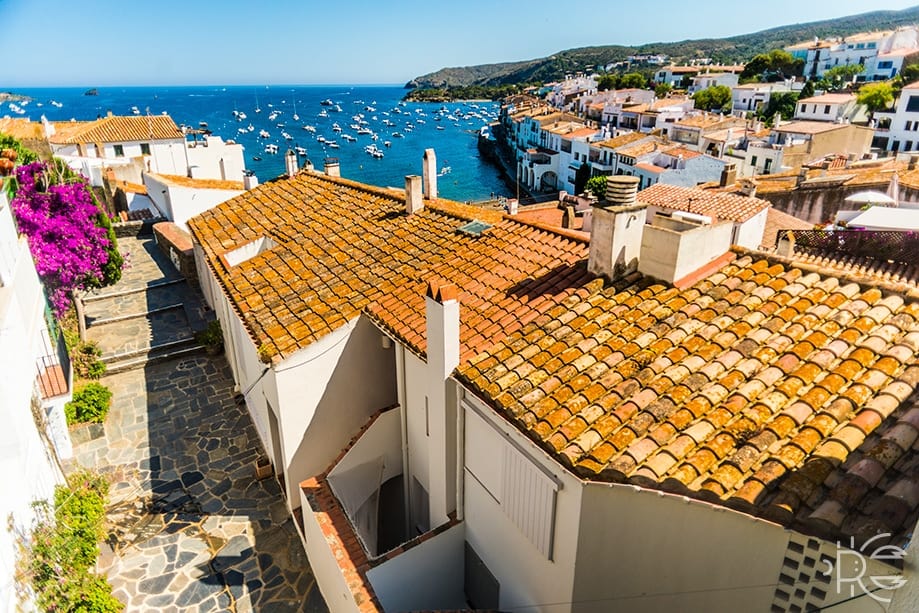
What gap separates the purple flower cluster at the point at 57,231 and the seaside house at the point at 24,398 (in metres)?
1.19

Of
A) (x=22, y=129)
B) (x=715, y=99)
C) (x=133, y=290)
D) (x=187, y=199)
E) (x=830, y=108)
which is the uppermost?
(x=22, y=129)

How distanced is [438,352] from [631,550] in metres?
3.73

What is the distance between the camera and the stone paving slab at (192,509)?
34.6 feet

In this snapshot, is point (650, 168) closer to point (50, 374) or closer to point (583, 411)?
point (583, 411)

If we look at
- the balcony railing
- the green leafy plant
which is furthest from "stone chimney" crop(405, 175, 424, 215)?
the balcony railing

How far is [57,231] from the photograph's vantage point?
1588 centimetres

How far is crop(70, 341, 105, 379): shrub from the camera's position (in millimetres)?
16734

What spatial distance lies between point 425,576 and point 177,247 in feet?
67.5

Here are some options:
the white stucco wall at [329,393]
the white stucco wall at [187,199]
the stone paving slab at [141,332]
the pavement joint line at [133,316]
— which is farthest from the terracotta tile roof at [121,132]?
the white stucco wall at [329,393]

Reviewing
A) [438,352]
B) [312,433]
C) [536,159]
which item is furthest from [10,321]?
[536,159]

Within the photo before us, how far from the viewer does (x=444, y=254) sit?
11977mm

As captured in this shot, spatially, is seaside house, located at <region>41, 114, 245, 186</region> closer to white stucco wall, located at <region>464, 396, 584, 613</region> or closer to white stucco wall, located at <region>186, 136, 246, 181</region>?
white stucco wall, located at <region>186, 136, 246, 181</region>

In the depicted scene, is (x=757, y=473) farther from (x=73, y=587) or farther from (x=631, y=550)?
(x=73, y=587)

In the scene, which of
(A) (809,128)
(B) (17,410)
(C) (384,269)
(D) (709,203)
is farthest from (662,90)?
(B) (17,410)
